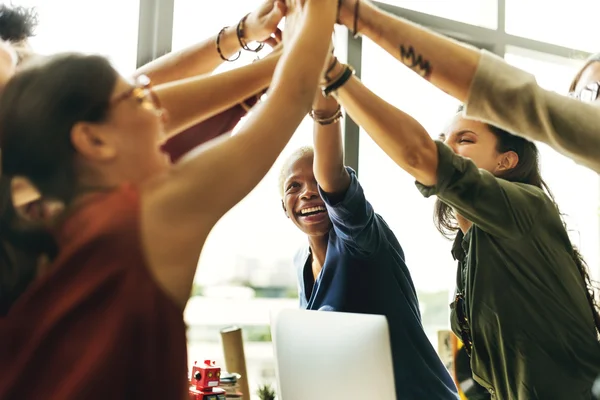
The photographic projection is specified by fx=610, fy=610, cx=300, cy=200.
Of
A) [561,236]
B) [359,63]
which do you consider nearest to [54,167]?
[561,236]

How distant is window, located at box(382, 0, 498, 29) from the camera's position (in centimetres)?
304

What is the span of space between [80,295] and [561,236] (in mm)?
1009

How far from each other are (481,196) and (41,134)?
78 cm

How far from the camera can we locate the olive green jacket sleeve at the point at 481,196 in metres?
1.17

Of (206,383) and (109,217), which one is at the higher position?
(109,217)

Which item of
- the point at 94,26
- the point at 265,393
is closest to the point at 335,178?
the point at 265,393

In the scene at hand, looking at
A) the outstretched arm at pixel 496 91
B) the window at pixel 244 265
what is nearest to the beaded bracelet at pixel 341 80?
the outstretched arm at pixel 496 91

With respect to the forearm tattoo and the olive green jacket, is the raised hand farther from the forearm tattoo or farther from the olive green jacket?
the olive green jacket

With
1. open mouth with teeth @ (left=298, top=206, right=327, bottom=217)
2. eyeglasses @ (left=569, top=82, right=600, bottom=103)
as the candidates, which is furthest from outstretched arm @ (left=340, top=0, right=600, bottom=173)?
open mouth with teeth @ (left=298, top=206, right=327, bottom=217)

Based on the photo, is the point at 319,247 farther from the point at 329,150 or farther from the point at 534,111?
the point at 534,111

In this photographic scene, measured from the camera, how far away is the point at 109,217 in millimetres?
749

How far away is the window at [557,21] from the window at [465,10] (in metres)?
0.11

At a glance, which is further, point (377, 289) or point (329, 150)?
point (377, 289)

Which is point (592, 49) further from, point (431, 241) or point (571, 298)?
point (571, 298)
